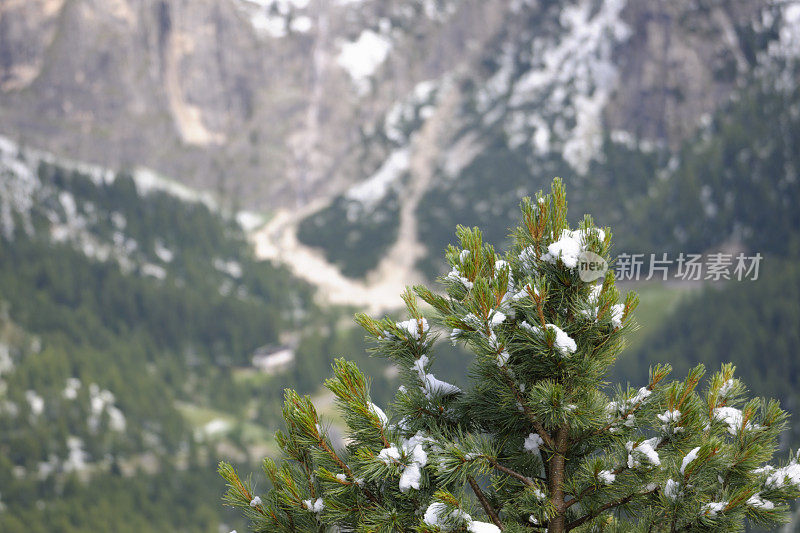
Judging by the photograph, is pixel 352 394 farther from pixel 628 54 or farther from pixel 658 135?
pixel 628 54

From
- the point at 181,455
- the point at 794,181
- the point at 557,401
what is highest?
the point at 794,181

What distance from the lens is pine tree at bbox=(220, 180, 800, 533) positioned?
173 inches

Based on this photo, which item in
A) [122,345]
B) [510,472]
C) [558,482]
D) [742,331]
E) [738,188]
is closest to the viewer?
[510,472]

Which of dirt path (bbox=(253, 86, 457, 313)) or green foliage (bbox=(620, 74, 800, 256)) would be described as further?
dirt path (bbox=(253, 86, 457, 313))

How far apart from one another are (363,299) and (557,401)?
17142 centimetres

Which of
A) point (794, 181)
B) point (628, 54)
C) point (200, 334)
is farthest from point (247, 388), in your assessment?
point (628, 54)

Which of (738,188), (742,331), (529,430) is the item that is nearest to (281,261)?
(738,188)

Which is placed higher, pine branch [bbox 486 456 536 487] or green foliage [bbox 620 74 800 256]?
green foliage [bbox 620 74 800 256]

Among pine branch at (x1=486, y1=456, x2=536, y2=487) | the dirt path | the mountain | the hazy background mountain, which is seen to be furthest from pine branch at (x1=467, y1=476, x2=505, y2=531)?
the dirt path

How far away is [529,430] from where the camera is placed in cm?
509

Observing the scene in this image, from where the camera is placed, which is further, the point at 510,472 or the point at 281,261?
the point at 281,261

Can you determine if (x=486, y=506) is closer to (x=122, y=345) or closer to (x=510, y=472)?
(x=510, y=472)

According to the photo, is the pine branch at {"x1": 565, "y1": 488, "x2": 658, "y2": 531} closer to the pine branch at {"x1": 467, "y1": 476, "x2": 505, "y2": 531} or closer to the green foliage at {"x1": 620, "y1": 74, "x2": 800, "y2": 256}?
the pine branch at {"x1": 467, "y1": 476, "x2": 505, "y2": 531}

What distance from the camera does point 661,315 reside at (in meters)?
119
